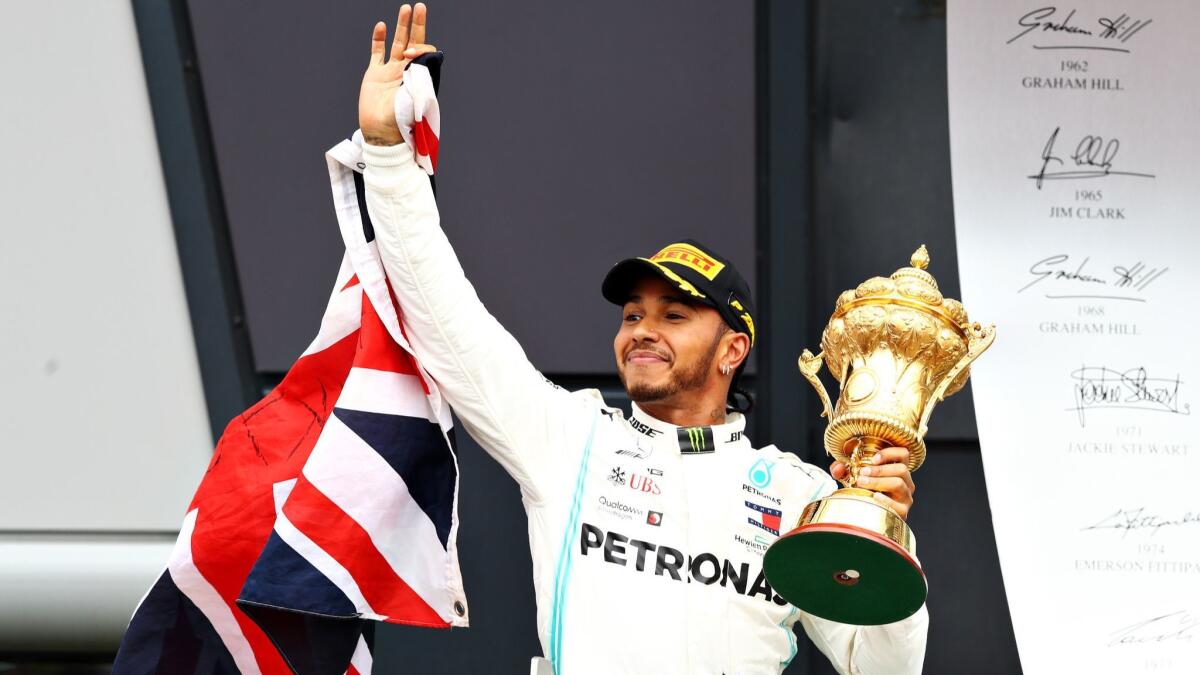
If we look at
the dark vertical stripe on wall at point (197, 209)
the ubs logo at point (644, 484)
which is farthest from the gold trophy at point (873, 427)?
the dark vertical stripe on wall at point (197, 209)

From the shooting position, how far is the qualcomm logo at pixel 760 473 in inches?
102

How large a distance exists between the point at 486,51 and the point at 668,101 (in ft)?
1.48

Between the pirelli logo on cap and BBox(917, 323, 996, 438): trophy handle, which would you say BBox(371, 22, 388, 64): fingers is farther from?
BBox(917, 323, 996, 438): trophy handle

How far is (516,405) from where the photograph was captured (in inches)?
97.9

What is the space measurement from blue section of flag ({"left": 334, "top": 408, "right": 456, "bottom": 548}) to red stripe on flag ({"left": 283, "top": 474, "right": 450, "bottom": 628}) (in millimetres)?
127

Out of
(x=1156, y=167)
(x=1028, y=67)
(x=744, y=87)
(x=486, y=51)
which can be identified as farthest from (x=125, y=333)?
(x=1156, y=167)

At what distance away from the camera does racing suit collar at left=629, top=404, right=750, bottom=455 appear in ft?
8.51

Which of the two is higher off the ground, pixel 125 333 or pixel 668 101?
pixel 668 101

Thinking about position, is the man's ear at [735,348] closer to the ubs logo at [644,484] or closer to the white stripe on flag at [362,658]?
the ubs logo at [644,484]

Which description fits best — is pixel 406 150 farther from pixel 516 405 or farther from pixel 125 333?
pixel 125 333
